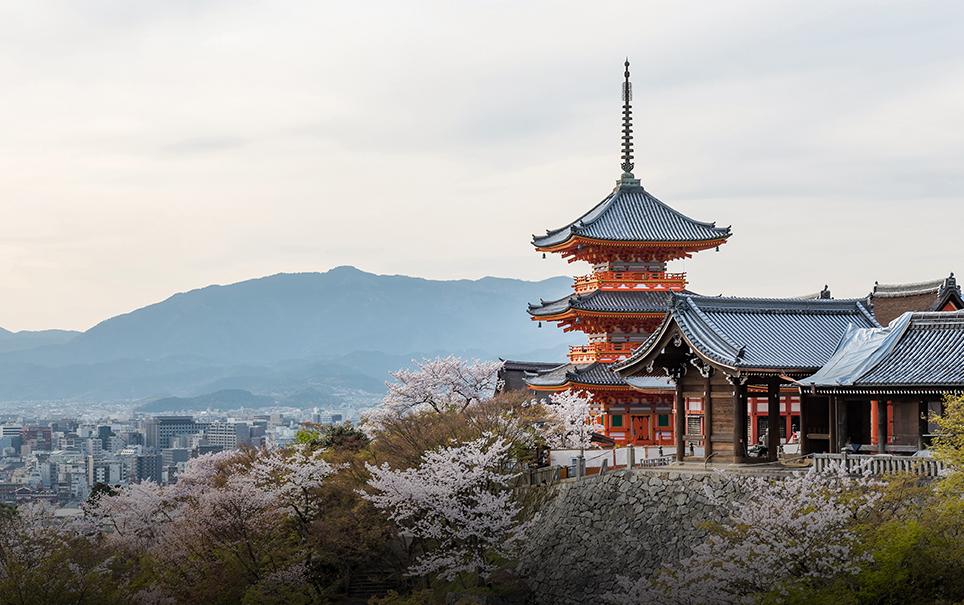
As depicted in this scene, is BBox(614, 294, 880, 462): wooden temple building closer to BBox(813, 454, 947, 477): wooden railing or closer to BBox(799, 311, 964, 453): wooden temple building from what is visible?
BBox(799, 311, 964, 453): wooden temple building

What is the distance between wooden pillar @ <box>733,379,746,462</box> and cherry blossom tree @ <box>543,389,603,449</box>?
383 inches

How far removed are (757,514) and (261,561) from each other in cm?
1660

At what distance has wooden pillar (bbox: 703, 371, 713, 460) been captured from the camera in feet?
115

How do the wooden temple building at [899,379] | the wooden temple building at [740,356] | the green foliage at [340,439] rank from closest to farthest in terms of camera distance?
the wooden temple building at [899,379] → the wooden temple building at [740,356] → the green foliage at [340,439]

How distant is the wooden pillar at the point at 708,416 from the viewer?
3491 centimetres

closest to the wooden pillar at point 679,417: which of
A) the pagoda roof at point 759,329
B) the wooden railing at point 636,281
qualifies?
the pagoda roof at point 759,329

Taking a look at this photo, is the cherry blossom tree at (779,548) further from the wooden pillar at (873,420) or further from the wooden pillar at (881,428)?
the wooden pillar at (873,420)

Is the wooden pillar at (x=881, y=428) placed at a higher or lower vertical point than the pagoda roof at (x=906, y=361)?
lower

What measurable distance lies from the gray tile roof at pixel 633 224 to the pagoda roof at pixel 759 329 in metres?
14.4

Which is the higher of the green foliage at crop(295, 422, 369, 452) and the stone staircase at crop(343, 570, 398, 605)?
the green foliage at crop(295, 422, 369, 452)

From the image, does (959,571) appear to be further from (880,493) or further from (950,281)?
(950,281)

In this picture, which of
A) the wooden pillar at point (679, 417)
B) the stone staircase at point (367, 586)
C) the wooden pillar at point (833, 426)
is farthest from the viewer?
the stone staircase at point (367, 586)

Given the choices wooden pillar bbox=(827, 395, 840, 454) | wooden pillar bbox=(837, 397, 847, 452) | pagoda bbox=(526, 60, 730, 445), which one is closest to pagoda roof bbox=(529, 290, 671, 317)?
pagoda bbox=(526, 60, 730, 445)

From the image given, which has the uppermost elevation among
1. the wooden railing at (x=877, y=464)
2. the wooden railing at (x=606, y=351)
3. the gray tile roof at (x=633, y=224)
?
the gray tile roof at (x=633, y=224)
